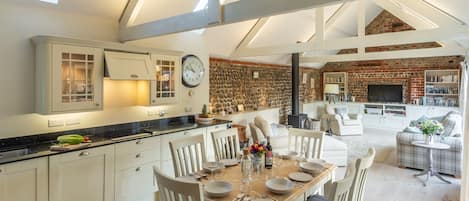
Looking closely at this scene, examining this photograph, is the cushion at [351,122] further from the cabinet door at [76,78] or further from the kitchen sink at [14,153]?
the kitchen sink at [14,153]

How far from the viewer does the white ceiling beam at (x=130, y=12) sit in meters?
3.61

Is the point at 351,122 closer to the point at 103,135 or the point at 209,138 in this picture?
the point at 209,138

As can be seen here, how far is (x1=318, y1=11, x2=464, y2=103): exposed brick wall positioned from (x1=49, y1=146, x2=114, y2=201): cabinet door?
9349 mm

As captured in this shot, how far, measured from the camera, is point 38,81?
118 inches

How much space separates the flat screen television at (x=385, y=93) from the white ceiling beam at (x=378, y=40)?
5334 millimetres

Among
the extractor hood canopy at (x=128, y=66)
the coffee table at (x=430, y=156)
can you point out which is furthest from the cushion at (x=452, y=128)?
the extractor hood canopy at (x=128, y=66)

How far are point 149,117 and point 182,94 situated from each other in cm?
70

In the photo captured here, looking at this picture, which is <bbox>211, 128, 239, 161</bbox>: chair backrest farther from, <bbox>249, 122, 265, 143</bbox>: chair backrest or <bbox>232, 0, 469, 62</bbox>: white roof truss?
<bbox>232, 0, 469, 62</bbox>: white roof truss

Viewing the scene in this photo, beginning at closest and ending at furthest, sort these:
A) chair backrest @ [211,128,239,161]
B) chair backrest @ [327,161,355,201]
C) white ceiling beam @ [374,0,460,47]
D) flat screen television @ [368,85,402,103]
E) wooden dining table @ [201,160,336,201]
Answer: chair backrest @ [327,161,355,201]
wooden dining table @ [201,160,336,201]
chair backrest @ [211,128,239,161]
white ceiling beam @ [374,0,460,47]
flat screen television @ [368,85,402,103]

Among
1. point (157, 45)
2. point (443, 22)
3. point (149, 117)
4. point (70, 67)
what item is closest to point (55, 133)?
point (70, 67)

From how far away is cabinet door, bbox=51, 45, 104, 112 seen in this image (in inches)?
115

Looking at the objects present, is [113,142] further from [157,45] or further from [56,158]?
[157,45]

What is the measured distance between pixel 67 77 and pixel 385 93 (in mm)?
9761

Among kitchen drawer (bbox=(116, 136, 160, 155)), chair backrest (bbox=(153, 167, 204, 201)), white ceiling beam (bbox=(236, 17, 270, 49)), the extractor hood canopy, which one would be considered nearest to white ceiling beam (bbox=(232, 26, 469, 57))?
white ceiling beam (bbox=(236, 17, 270, 49))
